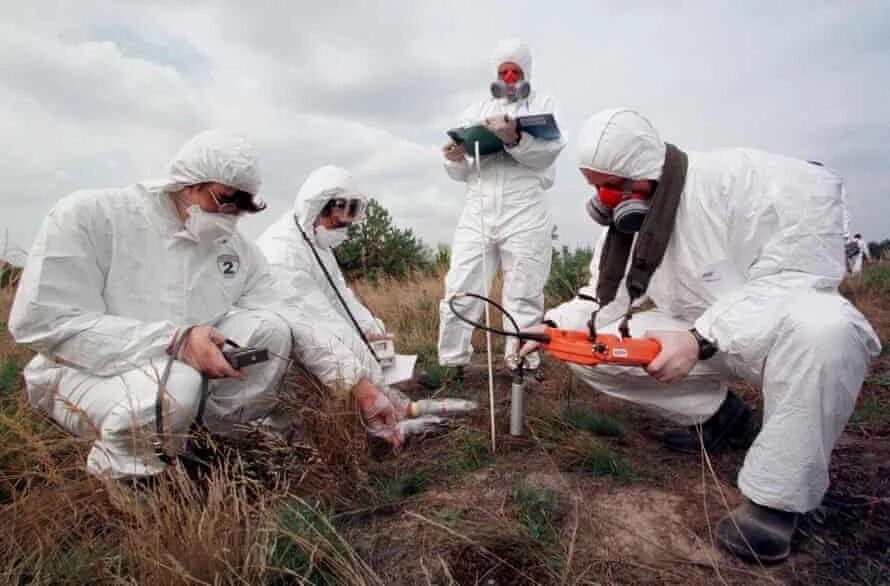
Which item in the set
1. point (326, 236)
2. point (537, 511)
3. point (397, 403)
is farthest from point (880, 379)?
point (326, 236)

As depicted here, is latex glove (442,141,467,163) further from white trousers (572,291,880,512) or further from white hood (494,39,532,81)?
white trousers (572,291,880,512)

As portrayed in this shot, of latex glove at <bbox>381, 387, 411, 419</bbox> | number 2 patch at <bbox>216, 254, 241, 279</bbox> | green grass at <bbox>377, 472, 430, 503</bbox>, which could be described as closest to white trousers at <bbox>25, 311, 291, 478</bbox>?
number 2 patch at <bbox>216, 254, 241, 279</bbox>

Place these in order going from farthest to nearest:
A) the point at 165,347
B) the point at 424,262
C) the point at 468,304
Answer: the point at 424,262, the point at 468,304, the point at 165,347

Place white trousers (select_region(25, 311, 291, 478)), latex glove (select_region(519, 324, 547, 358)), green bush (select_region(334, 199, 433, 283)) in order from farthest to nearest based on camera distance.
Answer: green bush (select_region(334, 199, 433, 283)) < latex glove (select_region(519, 324, 547, 358)) < white trousers (select_region(25, 311, 291, 478))

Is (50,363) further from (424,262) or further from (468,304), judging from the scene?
(424,262)

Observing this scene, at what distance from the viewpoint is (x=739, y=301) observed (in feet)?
6.33

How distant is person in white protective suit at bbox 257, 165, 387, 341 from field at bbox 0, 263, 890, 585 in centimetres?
85

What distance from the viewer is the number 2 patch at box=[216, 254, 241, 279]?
262 centimetres

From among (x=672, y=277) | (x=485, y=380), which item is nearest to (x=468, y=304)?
(x=485, y=380)

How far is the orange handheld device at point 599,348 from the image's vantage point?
1943 millimetres

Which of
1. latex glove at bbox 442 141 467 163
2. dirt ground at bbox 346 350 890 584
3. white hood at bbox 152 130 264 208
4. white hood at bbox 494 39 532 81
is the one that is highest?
white hood at bbox 494 39 532 81

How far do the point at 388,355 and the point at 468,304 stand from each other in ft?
2.63

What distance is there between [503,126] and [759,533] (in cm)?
270

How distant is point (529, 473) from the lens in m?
2.19
